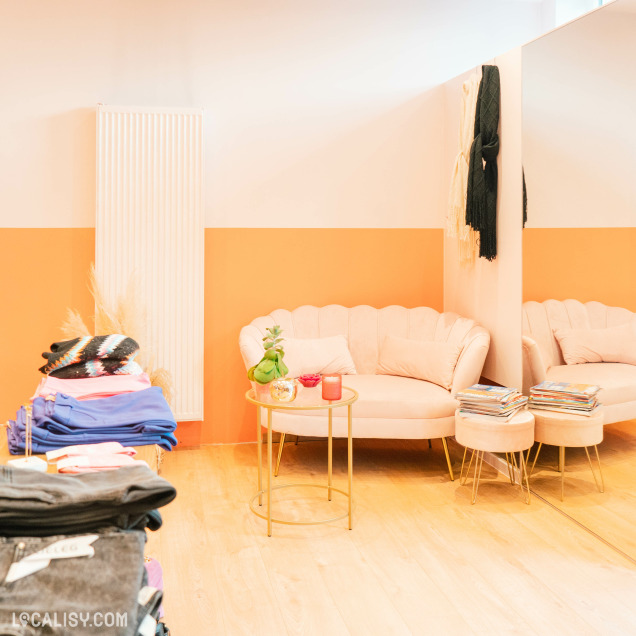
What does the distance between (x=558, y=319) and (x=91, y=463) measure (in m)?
2.54

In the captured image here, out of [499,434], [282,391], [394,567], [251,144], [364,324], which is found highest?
[251,144]

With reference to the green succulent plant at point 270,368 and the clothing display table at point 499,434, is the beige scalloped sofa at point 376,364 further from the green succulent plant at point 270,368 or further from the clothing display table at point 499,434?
the green succulent plant at point 270,368

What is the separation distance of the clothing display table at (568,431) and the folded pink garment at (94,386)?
80.9 inches

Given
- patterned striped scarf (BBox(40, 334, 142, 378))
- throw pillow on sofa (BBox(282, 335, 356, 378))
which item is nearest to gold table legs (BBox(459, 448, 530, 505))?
throw pillow on sofa (BBox(282, 335, 356, 378))

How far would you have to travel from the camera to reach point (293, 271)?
474cm

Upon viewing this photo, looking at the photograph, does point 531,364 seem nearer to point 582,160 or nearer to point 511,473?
point 511,473

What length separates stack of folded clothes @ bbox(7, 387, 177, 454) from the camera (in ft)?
5.99

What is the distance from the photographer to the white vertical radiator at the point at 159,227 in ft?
14.2

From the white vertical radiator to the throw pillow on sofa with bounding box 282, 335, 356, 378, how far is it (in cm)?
63

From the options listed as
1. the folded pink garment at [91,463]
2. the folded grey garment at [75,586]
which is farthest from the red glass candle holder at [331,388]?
the folded grey garment at [75,586]

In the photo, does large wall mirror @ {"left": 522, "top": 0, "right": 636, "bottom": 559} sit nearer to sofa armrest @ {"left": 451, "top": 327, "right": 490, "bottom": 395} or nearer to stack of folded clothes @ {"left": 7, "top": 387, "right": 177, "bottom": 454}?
sofa armrest @ {"left": 451, "top": 327, "right": 490, "bottom": 395}

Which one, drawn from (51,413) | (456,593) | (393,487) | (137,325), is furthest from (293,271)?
(51,413)

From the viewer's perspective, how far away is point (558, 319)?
3.48 metres

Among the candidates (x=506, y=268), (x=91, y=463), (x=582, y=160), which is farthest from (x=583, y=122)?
(x=91, y=463)
